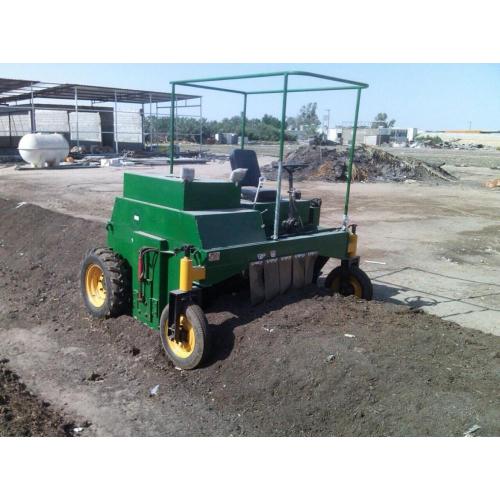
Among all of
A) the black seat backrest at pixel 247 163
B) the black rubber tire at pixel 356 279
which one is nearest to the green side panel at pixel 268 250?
the black rubber tire at pixel 356 279

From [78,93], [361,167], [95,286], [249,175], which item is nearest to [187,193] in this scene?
[249,175]

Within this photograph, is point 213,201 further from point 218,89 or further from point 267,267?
point 218,89

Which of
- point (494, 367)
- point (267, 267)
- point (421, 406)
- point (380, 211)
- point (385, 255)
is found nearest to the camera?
point (421, 406)

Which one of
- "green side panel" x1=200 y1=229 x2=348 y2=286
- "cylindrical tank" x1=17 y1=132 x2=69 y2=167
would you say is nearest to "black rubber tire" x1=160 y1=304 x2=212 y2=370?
"green side panel" x1=200 y1=229 x2=348 y2=286

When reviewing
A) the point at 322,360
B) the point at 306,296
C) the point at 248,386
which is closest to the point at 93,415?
the point at 248,386

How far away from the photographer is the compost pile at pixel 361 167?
23.9 m

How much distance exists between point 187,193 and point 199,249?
2.01 feet

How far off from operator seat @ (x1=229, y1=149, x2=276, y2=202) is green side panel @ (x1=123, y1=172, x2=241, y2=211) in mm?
512

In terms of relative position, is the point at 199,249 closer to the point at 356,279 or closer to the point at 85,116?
the point at 356,279

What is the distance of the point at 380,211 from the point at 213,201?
10214 millimetres

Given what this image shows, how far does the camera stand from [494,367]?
3973 mm

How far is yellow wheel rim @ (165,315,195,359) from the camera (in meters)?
4.58

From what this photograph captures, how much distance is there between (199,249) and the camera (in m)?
4.55

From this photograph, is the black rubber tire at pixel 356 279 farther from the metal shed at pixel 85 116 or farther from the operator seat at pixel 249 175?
the metal shed at pixel 85 116
